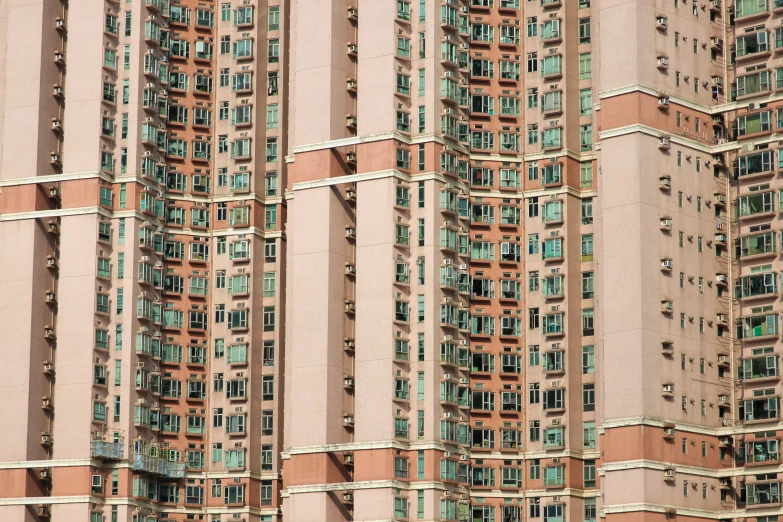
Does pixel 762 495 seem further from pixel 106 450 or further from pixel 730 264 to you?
pixel 106 450

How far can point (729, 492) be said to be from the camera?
145 m

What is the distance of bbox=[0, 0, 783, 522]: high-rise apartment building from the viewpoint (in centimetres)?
14650

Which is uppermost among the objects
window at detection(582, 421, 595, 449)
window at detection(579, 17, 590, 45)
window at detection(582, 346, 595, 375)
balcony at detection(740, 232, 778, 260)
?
window at detection(579, 17, 590, 45)

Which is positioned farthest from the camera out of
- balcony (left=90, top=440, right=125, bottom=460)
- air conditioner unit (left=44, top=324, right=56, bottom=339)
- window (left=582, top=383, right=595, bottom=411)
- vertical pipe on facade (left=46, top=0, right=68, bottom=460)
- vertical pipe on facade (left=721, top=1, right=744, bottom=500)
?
air conditioner unit (left=44, top=324, right=56, bottom=339)

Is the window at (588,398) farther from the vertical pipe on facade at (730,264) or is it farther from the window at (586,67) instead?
the window at (586,67)

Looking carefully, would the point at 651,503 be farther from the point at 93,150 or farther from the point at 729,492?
the point at 93,150

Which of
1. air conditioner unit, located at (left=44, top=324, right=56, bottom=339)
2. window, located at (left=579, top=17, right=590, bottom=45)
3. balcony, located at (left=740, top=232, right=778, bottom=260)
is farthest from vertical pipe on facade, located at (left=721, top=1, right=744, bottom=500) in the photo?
air conditioner unit, located at (left=44, top=324, right=56, bottom=339)

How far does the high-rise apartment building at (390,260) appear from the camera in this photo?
146 m

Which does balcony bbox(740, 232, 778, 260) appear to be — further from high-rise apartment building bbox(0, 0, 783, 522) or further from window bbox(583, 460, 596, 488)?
window bbox(583, 460, 596, 488)

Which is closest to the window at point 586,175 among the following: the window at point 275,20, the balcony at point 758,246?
the balcony at point 758,246

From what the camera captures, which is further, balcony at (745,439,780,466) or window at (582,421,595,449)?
window at (582,421,595,449)

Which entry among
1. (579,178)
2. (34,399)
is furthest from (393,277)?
(34,399)

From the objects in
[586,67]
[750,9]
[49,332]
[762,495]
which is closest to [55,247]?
[49,332]

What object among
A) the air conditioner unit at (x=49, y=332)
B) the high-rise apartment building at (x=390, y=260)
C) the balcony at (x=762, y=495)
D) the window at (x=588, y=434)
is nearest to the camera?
the balcony at (x=762, y=495)
